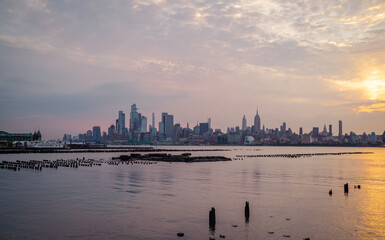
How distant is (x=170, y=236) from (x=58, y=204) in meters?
19.9

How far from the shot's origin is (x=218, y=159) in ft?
485

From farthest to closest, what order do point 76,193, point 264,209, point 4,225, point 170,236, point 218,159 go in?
point 218,159, point 76,193, point 264,209, point 4,225, point 170,236

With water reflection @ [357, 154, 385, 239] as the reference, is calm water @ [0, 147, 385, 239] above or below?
above

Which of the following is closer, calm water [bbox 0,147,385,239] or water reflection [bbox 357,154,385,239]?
calm water [bbox 0,147,385,239]

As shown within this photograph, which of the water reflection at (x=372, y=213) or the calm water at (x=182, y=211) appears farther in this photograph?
the water reflection at (x=372, y=213)

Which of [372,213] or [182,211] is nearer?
[182,211]

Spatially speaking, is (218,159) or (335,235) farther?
(218,159)

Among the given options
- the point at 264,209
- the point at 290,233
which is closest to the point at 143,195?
the point at 264,209

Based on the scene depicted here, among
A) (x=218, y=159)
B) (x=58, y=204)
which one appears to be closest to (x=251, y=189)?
(x=58, y=204)

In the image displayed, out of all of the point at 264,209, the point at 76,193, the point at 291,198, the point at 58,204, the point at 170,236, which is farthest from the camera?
the point at 76,193

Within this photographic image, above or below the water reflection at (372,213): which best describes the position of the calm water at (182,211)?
above

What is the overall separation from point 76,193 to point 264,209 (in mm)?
28162

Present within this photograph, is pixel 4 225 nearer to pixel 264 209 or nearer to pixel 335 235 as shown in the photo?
pixel 264 209

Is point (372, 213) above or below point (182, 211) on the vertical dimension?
below
